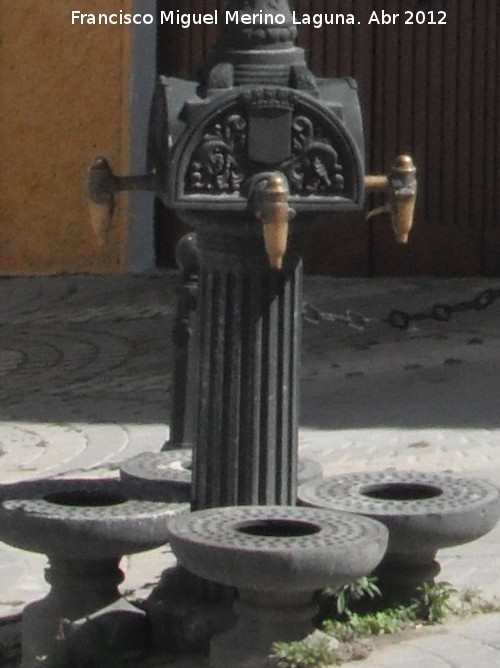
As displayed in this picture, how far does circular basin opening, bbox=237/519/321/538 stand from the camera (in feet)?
14.8

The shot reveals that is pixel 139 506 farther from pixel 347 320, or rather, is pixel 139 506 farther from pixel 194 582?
pixel 347 320

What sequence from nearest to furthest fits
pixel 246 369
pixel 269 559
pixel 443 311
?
pixel 269 559
pixel 246 369
pixel 443 311

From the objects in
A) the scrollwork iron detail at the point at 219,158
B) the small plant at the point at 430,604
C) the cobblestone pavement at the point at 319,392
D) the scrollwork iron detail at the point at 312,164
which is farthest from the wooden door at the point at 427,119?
the scrollwork iron detail at the point at 219,158

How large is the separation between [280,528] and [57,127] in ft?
25.5

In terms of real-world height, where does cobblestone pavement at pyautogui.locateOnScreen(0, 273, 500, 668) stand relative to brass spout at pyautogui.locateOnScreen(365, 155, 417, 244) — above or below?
below

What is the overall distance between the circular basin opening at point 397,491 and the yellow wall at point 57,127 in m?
6.98

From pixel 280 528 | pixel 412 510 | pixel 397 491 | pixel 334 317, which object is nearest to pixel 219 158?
pixel 280 528

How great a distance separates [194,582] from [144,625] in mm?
187

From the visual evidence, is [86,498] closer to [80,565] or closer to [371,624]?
[80,565]

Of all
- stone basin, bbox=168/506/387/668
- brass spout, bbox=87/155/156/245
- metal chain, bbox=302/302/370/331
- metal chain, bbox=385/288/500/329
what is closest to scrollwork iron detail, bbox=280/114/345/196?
brass spout, bbox=87/155/156/245

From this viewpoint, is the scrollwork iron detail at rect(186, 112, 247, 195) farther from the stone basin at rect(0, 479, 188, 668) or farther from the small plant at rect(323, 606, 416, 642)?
the small plant at rect(323, 606, 416, 642)

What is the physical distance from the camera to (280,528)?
4.53 metres

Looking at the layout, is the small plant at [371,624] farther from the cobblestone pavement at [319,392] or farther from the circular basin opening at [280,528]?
the circular basin opening at [280,528]

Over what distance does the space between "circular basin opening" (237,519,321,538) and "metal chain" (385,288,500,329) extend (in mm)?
5377
